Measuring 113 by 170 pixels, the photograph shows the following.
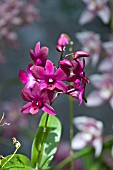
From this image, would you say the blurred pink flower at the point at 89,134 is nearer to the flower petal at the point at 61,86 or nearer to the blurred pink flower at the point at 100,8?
the blurred pink flower at the point at 100,8

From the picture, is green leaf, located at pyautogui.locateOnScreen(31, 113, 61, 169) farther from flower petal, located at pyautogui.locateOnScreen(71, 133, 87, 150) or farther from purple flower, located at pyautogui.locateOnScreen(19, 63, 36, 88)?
flower petal, located at pyautogui.locateOnScreen(71, 133, 87, 150)

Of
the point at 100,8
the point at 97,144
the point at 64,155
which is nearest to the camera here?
the point at 97,144

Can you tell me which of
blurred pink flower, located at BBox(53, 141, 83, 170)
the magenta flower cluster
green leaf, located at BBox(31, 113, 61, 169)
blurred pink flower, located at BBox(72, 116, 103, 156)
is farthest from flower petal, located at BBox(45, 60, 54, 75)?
blurred pink flower, located at BBox(53, 141, 83, 170)

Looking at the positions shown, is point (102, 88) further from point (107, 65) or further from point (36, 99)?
point (36, 99)

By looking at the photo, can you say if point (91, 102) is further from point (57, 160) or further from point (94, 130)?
point (57, 160)

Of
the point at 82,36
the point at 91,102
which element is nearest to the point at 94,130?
the point at 91,102

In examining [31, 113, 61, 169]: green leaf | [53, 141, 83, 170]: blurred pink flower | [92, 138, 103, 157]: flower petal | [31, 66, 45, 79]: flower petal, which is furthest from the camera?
[53, 141, 83, 170]: blurred pink flower

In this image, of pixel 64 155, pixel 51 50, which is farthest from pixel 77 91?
pixel 51 50
